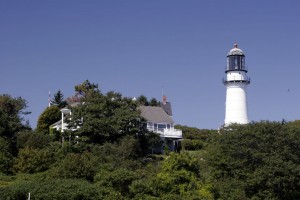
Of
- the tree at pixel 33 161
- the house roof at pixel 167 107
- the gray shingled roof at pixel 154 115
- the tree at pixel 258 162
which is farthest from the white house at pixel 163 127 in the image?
the tree at pixel 33 161

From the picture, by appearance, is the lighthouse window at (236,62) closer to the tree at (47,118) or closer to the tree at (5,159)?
the tree at (47,118)

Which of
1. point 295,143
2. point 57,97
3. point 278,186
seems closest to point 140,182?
point 278,186

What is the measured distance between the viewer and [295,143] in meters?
36.5

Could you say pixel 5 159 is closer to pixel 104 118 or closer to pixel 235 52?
pixel 104 118

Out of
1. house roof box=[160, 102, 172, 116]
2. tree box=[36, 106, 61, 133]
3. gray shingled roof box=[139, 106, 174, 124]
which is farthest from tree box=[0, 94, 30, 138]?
house roof box=[160, 102, 172, 116]

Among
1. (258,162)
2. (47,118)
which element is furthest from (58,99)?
(258,162)

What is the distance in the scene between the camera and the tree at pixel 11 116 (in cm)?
4419

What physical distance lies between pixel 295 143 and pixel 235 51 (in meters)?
25.2

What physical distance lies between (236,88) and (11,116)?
80.4ft

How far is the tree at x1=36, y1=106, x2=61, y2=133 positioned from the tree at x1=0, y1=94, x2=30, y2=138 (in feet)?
5.76

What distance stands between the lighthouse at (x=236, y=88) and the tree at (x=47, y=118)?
733 inches

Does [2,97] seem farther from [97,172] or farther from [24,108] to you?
[97,172]

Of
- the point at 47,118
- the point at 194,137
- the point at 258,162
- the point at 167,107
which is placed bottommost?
the point at 258,162

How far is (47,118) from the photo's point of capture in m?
54.6
